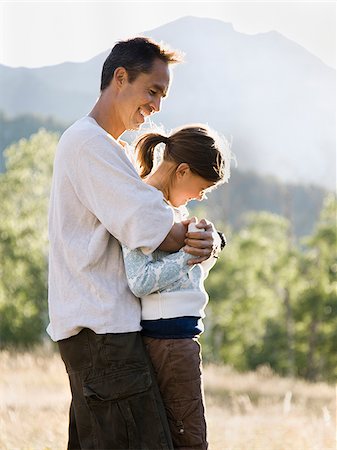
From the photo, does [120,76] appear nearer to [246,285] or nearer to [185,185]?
[185,185]

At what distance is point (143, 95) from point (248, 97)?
9371 cm

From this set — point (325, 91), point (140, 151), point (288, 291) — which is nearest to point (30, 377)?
point (140, 151)

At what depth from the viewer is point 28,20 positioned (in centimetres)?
1925

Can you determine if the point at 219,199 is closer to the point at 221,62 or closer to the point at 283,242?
the point at 221,62

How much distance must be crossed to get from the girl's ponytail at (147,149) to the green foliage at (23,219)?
21.3 m

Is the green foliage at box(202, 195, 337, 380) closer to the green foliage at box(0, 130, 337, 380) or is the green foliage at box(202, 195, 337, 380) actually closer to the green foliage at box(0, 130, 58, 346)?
the green foliage at box(0, 130, 337, 380)

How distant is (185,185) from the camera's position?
11.7 ft

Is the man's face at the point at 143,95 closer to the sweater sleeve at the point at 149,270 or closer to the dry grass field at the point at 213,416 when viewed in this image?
the sweater sleeve at the point at 149,270

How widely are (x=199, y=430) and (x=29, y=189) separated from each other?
75.0 ft

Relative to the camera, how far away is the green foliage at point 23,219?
82.3 feet

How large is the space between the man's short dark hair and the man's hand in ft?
2.10

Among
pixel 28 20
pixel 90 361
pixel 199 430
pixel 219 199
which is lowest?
pixel 199 430

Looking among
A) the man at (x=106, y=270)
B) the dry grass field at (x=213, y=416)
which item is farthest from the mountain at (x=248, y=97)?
the man at (x=106, y=270)

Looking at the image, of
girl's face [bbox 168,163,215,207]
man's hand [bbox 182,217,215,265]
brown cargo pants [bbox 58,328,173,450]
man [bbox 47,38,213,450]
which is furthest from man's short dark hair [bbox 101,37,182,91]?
brown cargo pants [bbox 58,328,173,450]
